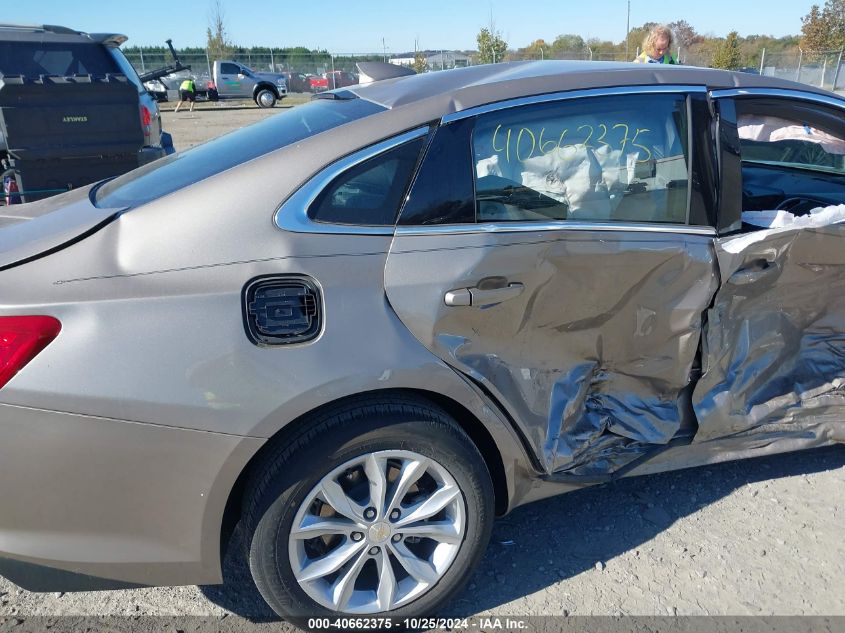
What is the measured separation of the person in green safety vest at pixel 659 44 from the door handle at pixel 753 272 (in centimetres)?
429

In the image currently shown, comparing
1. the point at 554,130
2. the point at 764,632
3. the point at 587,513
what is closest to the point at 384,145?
the point at 554,130

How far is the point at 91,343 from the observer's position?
186 centimetres

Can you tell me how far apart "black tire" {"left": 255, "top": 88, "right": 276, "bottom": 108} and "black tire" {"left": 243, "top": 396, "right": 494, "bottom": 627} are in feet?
96.7

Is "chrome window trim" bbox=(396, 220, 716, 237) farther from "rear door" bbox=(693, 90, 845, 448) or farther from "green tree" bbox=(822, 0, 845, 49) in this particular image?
"green tree" bbox=(822, 0, 845, 49)

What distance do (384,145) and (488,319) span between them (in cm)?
65

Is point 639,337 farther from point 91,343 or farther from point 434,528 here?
point 91,343

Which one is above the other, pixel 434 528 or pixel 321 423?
pixel 321 423

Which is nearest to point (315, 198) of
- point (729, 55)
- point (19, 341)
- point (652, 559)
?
point (19, 341)

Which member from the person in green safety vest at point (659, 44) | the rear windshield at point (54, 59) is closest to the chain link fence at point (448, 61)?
the person in green safety vest at point (659, 44)

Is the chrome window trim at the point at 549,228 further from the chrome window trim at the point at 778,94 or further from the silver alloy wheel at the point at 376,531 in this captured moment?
the silver alloy wheel at the point at 376,531

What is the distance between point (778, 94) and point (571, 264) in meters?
1.19

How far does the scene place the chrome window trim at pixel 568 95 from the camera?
233cm

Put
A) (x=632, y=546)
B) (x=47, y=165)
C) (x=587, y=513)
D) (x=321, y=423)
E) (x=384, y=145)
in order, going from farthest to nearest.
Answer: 1. (x=47, y=165)
2. (x=587, y=513)
3. (x=632, y=546)
4. (x=384, y=145)
5. (x=321, y=423)

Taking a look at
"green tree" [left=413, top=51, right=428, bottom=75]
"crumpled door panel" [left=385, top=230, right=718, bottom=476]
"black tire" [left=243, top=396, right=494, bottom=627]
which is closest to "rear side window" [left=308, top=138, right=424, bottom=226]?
"crumpled door panel" [left=385, top=230, right=718, bottom=476]
